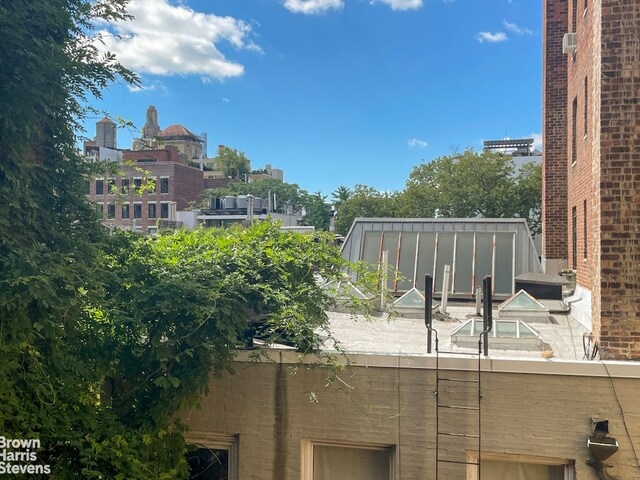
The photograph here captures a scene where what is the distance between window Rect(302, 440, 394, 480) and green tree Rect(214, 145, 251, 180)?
69565 mm

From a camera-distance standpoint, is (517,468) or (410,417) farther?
(410,417)

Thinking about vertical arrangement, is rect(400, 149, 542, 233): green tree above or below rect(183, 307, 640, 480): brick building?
above

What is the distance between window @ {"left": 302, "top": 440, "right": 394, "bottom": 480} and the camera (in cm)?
620

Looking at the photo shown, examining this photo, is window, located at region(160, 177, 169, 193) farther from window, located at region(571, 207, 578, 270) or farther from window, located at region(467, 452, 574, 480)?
window, located at region(467, 452, 574, 480)

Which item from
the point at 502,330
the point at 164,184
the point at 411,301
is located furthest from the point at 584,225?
the point at 164,184

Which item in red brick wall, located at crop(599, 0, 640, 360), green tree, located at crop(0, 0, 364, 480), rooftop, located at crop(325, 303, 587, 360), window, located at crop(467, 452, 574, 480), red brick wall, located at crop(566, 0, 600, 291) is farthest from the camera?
red brick wall, located at crop(566, 0, 600, 291)

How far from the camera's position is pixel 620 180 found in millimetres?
6191

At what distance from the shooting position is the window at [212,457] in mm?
6535

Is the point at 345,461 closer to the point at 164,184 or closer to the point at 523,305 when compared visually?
the point at 523,305

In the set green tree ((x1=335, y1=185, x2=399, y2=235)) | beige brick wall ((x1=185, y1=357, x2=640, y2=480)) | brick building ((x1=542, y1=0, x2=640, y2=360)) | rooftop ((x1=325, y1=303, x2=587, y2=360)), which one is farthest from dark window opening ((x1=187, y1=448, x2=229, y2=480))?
green tree ((x1=335, y1=185, x2=399, y2=235))

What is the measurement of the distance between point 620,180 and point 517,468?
358cm

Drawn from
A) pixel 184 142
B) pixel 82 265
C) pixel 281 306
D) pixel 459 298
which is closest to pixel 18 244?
pixel 82 265

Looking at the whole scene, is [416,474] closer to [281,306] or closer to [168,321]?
[281,306]

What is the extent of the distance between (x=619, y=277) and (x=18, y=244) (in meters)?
6.41
